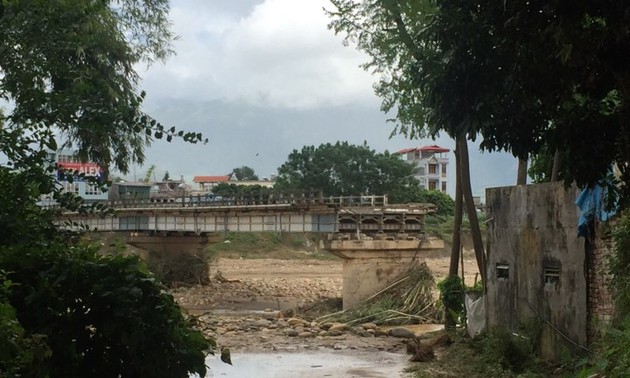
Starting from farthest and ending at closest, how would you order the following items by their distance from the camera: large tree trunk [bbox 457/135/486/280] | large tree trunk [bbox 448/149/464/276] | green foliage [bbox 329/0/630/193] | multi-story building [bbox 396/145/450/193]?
multi-story building [bbox 396/145/450/193] < large tree trunk [bbox 448/149/464/276] < large tree trunk [bbox 457/135/486/280] < green foliage [bbox 329/0/630/193]

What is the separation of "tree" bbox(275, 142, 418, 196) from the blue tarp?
58.4m

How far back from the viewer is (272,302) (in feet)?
140

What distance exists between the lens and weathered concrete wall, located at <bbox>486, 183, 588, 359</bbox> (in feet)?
46.5

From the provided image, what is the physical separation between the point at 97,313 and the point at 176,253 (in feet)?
155

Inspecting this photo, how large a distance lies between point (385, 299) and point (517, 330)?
1641 centimetres

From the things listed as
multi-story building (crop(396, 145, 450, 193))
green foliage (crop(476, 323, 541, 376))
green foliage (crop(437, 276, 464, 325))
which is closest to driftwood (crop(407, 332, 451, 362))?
green foliage (crop(437, 276, 464, 325))

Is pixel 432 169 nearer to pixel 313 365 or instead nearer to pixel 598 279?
pixel 313 365

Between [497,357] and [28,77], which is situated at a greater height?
[28,77]

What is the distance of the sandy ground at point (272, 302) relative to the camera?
24281 millimetres

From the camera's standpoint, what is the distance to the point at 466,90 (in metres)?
11.9

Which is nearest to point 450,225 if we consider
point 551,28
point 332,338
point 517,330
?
point 332,338

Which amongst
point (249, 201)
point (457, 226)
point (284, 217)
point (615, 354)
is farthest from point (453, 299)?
point (249, 201)

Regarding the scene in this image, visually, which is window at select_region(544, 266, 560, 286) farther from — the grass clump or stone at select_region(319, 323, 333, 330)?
the grass clump

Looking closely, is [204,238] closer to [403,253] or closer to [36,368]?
[403,253]
